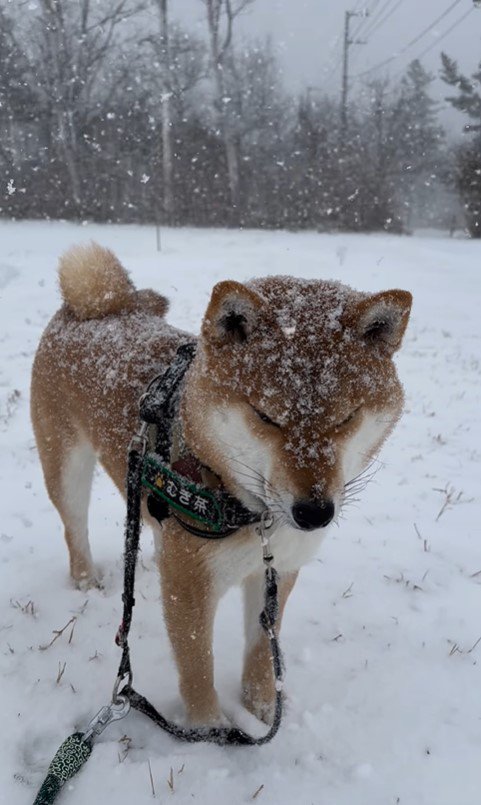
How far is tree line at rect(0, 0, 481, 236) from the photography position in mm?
19125

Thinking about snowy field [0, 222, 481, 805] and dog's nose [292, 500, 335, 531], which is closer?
dog's nose [292, 500, 335, 531]

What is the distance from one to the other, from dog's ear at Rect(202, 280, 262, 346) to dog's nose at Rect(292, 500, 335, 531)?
497 mm

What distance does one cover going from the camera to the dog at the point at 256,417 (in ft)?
4.84

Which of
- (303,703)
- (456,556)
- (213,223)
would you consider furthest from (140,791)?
(213,223)

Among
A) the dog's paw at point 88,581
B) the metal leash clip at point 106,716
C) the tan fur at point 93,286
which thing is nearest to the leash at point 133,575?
the metal leash clip at point 106,716

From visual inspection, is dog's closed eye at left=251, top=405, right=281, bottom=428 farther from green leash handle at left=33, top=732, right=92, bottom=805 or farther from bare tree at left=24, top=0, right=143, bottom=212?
bare tree at left=24, top=0, right=143, bottom=212

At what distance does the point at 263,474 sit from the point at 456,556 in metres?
2.08

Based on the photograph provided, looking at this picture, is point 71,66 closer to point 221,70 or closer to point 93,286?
point 221,70

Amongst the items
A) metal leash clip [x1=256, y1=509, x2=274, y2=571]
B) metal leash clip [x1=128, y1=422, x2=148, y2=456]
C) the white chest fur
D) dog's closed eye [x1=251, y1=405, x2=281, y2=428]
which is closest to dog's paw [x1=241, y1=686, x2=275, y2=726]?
the white chest fur

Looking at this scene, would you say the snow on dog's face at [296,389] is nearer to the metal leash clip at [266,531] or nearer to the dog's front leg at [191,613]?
the metal leash clip at [266,531]

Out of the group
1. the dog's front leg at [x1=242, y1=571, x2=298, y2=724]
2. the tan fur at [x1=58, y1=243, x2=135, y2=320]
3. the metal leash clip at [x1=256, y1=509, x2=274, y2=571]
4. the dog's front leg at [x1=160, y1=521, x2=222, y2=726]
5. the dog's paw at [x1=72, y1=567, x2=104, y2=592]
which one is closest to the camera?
the metal leash clip at [x1=256, y1=509, x2=274, y2=571]

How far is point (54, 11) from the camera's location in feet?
58.6

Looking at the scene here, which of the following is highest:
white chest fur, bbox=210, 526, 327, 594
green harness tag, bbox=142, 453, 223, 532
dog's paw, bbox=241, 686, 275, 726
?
green harness tag, bbox=142, 453, 223, 532

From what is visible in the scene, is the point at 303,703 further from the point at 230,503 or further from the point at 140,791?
the point at 230,503
